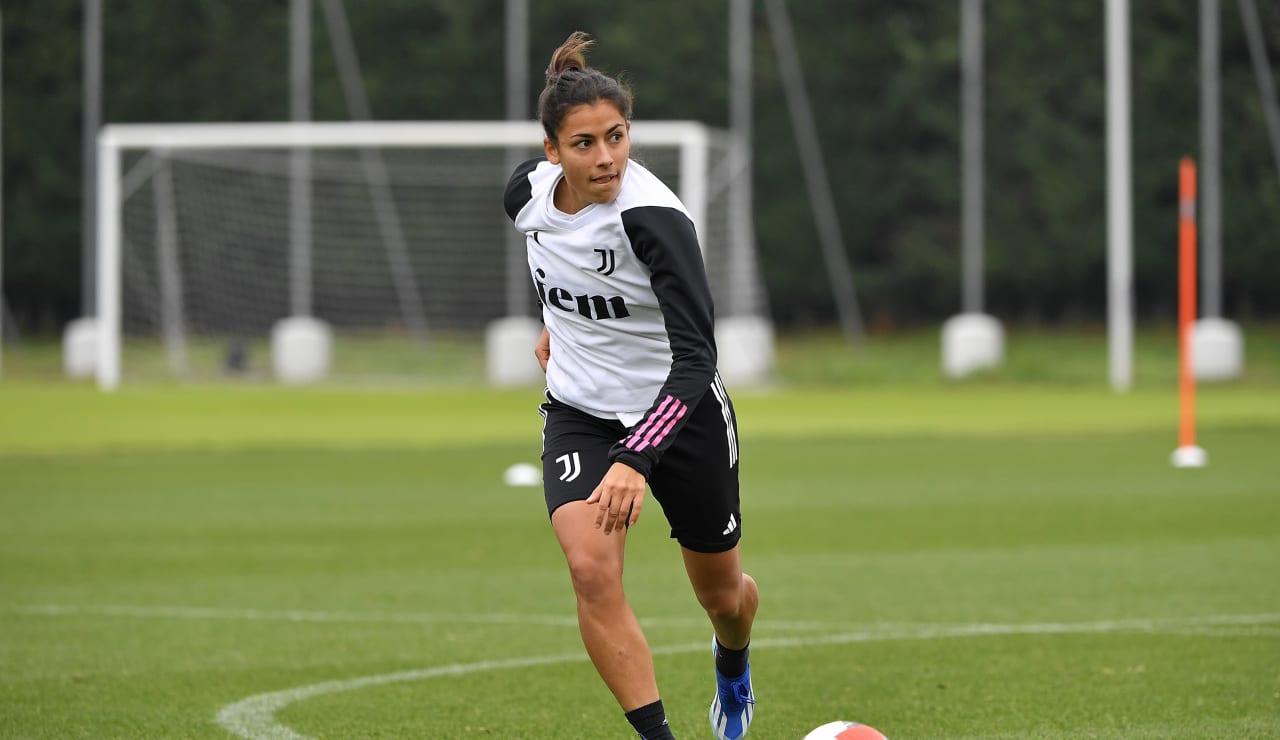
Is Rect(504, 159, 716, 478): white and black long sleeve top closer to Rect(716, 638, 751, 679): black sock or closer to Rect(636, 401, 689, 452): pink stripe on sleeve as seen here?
Rect(636, 401, 689, 452): pink stripe on sleeve

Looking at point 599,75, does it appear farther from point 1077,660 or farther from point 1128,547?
point 1128,547

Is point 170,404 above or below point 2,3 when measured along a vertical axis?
below

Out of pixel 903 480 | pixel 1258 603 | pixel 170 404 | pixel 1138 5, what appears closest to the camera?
pixel 1258 603

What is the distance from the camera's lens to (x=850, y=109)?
58594 millimetres

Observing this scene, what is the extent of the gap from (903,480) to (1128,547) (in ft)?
17.7

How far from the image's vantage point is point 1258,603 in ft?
31.2

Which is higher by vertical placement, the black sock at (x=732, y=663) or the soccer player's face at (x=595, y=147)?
the soccer player's face at (x=595, y=147)

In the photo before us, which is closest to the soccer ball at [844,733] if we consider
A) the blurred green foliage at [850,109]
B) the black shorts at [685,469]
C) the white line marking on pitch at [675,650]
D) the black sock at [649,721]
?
the black sock at [649,721]

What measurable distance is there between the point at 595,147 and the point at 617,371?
2.39 feet

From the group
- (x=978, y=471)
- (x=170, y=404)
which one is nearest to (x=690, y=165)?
(x=170, y=404)

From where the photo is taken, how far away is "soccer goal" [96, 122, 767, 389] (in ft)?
111

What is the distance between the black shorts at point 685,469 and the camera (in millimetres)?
5801

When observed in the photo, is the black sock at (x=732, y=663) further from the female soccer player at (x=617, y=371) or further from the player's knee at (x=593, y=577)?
the player's knee at (x=593, y=577)

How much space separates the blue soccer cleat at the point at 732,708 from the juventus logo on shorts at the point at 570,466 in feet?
3.33
